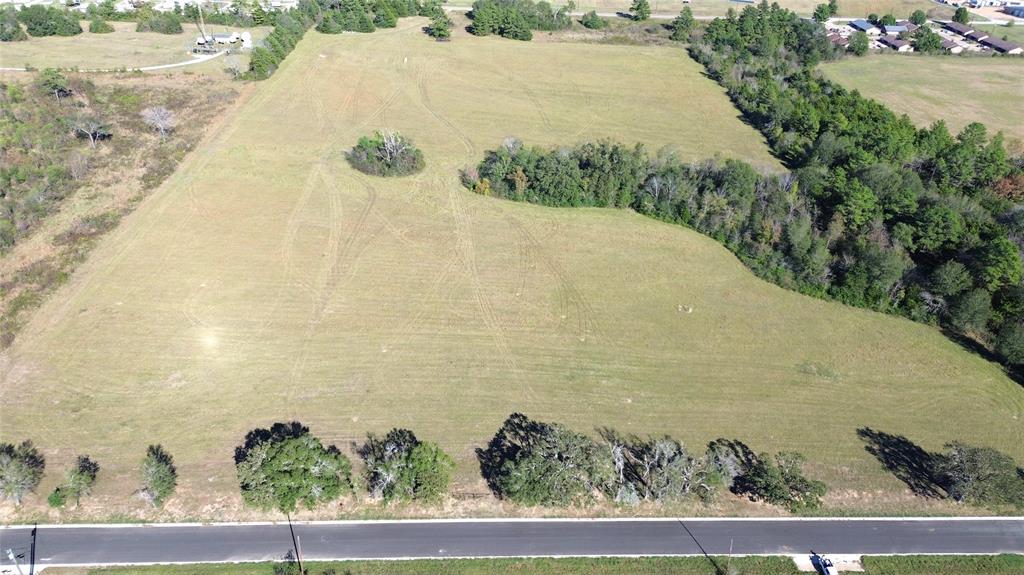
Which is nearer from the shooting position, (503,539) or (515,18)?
(503,539)

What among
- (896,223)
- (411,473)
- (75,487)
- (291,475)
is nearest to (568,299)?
(411,473)

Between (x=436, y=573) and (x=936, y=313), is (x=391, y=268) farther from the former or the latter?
(x=936, y=313)

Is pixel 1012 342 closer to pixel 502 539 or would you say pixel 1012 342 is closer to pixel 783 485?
pixel 783 485

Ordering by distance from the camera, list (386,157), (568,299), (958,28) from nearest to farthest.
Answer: (568,299) → (386,157) → (958,28)

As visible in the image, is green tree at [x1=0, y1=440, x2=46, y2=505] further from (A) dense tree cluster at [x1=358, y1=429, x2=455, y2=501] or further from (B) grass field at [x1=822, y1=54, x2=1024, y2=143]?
(B) grass field at [x1=822, y1=54, x2=1024, y2=143]

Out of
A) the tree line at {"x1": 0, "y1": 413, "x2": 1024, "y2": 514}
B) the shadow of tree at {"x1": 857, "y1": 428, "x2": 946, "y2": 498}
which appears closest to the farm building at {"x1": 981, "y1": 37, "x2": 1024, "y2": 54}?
the tree line at {"x1": 0, "y1": 413, "x2": 1024, "y2": 514}

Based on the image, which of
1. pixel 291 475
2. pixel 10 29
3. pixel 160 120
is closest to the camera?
pixel 291 475

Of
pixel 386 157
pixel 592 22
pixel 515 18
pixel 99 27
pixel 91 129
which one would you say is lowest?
pixel 386 157
